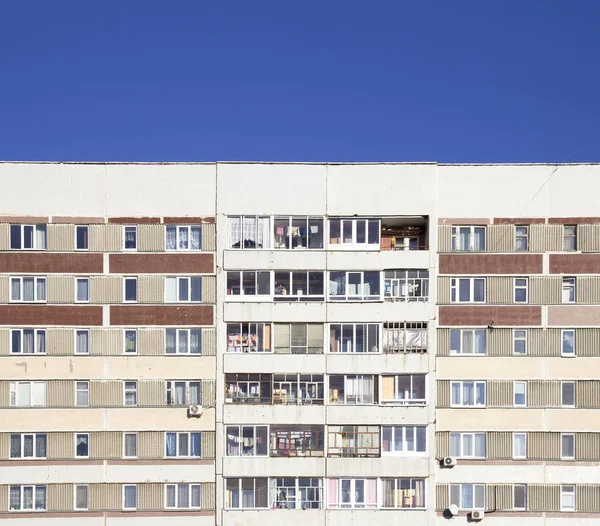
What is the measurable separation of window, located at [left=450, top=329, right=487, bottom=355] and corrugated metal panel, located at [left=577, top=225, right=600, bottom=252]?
5.05m

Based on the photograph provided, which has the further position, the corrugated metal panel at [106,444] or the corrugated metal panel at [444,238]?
the corrugated metal panel at [444,238]

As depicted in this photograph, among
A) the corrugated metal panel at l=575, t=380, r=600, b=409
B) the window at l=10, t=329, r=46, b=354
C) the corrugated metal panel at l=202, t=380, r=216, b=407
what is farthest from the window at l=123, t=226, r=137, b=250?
the corrugated metal panel at l=575, t=380, r=600, b=409

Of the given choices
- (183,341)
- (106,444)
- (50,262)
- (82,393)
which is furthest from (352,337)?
(50,262)

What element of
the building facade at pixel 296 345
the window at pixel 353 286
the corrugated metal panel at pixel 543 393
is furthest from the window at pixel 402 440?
the window at pixel 353 286

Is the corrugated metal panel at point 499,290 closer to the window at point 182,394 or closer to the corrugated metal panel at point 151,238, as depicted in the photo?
the window at point 182,394

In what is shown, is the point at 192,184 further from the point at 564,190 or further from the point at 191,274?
A: the point at 564,190

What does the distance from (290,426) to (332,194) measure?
916 centimetres

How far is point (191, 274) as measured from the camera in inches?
727

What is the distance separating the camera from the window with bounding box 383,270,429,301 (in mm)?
18391

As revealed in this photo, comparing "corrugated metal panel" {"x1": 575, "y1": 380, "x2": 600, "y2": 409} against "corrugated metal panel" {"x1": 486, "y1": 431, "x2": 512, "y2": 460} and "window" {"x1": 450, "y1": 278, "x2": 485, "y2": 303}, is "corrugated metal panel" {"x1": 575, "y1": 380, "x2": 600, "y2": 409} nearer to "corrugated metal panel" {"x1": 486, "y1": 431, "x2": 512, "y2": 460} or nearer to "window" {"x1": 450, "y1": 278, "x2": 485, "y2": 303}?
"corrugated metal panel" {"x1": 486, "y1": 431, "x2": 512, "y2": 460}

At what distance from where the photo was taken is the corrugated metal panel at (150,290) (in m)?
18.4

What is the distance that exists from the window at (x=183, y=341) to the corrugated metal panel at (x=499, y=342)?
11.2 metres

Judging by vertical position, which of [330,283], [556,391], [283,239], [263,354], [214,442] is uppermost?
[283,239]

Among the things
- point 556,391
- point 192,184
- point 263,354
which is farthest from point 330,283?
point 556,391
